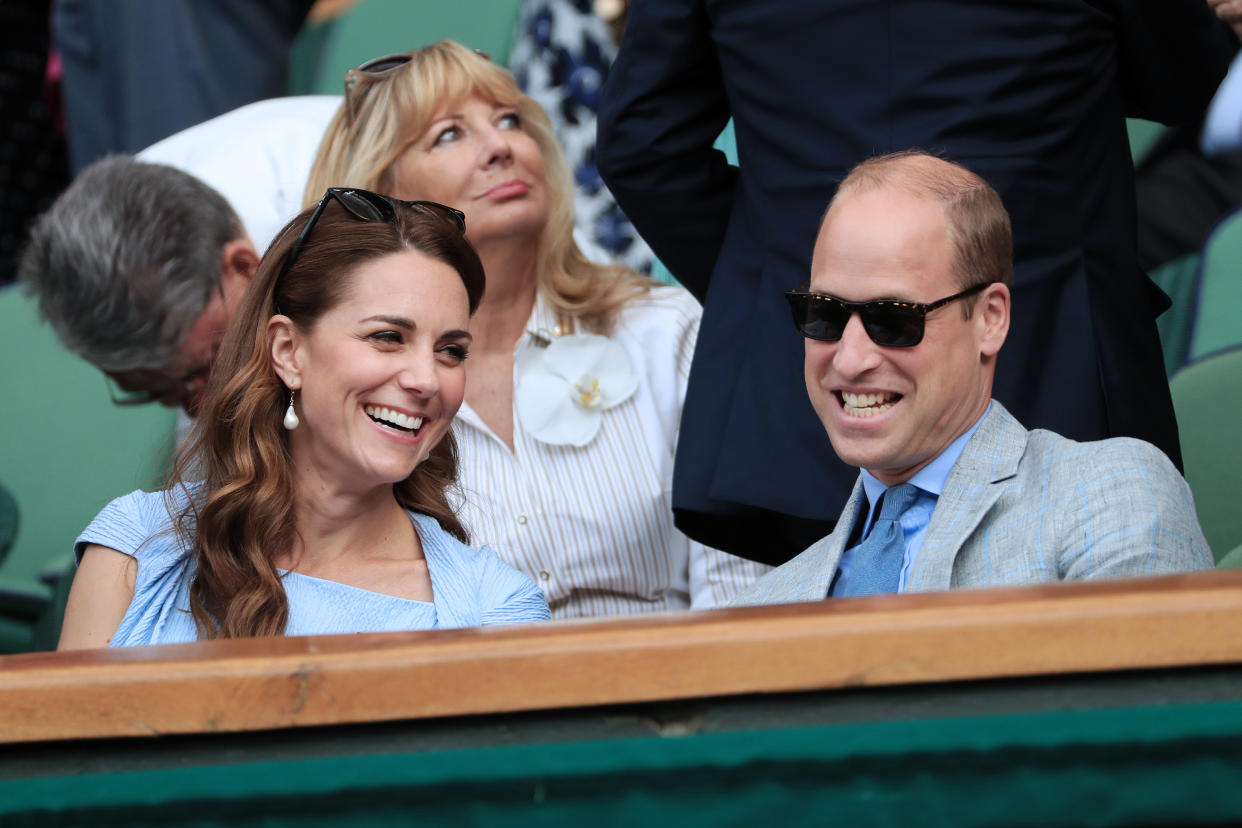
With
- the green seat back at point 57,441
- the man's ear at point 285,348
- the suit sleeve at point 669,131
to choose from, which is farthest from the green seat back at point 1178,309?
the green seat back at point 57,441

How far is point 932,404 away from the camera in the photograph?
1.50 meters

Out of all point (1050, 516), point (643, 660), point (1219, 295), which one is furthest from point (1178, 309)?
point (643, 660)

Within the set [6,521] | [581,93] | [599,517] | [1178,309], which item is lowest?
[6,521]

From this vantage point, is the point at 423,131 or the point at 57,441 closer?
the point at 423,131

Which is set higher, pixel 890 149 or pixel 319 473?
pixel 890 149

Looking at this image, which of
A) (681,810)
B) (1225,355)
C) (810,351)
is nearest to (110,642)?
(810,351)

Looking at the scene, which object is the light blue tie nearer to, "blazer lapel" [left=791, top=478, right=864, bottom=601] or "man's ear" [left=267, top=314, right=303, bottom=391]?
"blazer lapel" [left=791, top=478, right=864, bottom=601]

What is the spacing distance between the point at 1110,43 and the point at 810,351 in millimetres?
593

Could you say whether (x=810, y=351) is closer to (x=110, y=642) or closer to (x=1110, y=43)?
(x=1110, y=43)

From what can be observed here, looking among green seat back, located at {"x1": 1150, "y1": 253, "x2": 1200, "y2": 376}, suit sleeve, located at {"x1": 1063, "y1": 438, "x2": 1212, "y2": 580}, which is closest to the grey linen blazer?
suit sleeve, located at {"x1": 1063, "y1": 438, "x2": 1212, "y2": 580}

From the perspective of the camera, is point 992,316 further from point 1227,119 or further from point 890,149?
point 1227,119

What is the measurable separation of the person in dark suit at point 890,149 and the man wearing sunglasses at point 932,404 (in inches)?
9.8

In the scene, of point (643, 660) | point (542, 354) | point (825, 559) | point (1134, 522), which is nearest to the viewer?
point (643, 660)

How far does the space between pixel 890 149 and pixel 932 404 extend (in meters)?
0.44
